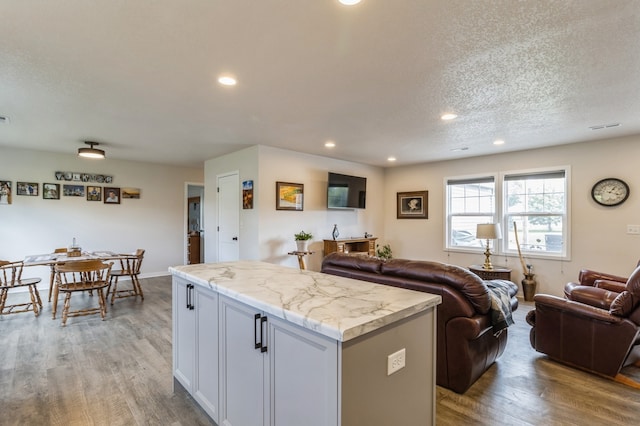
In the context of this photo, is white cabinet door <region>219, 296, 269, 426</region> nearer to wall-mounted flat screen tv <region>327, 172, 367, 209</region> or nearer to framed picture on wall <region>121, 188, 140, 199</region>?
wall-mounted flat screen tv <region>327, 172, 367, 209</region>

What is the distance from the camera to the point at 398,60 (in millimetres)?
2340

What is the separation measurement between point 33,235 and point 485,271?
7.86 meters

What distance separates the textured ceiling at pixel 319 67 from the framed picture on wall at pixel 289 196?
48.0 inches

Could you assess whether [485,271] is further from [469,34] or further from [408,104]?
[469,34]

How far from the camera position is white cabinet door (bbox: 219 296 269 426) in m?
1.53

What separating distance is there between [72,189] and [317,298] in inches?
257

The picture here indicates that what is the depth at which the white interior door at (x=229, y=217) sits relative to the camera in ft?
18.4

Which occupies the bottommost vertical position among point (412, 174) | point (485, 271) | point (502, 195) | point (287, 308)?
point (485, 271)

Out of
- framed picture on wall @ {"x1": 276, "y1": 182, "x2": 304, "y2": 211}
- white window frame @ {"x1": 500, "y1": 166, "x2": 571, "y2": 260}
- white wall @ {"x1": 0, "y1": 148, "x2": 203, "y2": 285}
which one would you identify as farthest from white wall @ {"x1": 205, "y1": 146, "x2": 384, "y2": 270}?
white window frame @ {"x1": 500, "y1": 166, "x2": 571, "y2": 260}

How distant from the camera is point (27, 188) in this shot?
5.54 metres

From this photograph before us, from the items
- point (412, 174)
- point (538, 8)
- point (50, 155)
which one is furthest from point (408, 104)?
point (50, 155)

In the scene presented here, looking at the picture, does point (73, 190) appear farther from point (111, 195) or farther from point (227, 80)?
point (227, 80)

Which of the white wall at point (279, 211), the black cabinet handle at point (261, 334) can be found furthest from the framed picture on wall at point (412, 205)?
the black cabinet handle at point (261, 334)

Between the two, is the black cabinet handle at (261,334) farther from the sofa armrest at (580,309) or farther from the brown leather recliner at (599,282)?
the brown leather recliner at (599,282)
